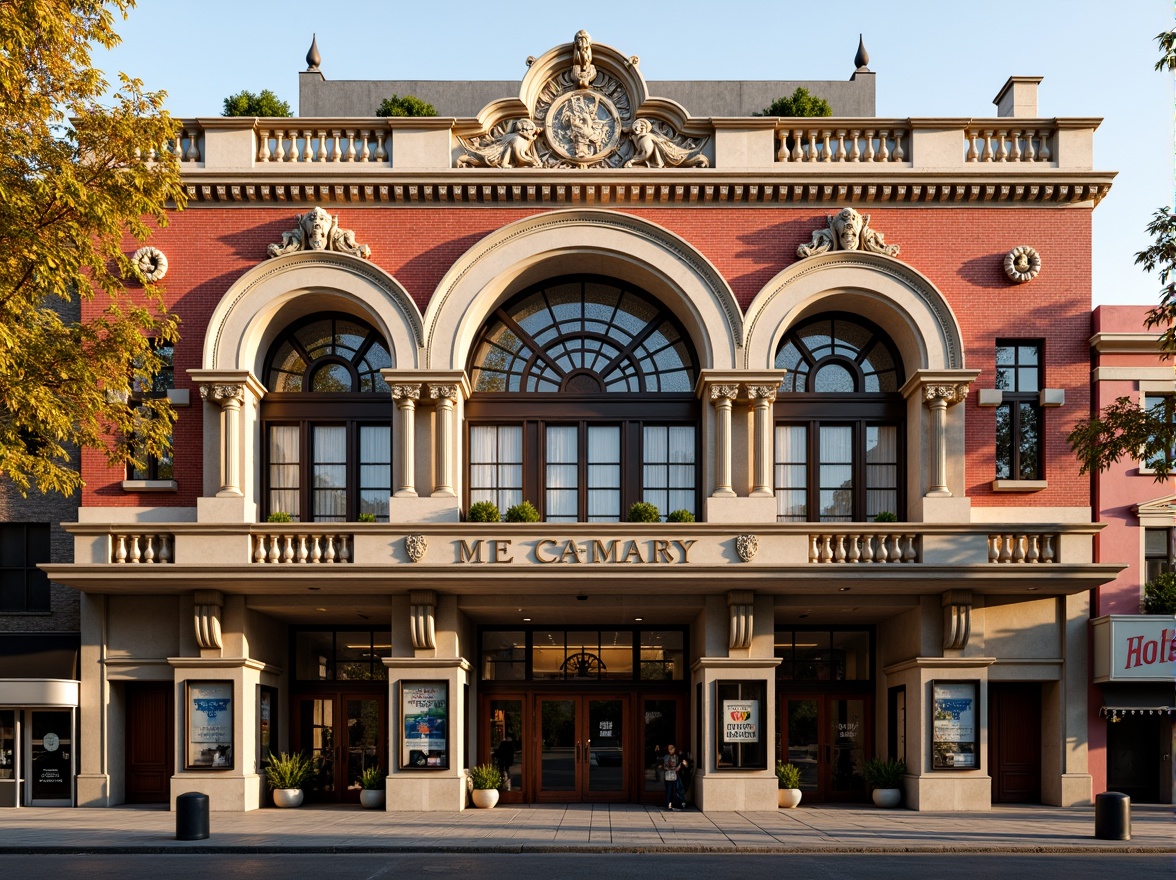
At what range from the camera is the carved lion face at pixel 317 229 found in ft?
79.8

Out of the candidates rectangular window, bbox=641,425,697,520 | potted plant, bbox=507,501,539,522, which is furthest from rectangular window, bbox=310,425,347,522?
rectangular window, bbox=641,425,697,520

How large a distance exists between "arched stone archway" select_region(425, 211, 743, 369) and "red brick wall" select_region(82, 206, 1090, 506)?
44 centimetres

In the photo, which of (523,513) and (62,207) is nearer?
(62,207)

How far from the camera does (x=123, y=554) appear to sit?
2297cm

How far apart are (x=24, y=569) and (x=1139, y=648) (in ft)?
76.6

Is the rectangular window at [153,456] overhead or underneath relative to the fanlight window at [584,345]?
underneath

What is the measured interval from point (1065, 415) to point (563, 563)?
1097 cm

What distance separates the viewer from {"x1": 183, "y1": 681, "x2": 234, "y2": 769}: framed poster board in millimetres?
23266

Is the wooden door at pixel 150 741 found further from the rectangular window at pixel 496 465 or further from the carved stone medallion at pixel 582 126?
the carved stone medallion at pixel 582 126

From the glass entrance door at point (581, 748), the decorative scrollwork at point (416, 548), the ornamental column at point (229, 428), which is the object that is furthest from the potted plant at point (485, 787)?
the ornamental column at point (229, 428)

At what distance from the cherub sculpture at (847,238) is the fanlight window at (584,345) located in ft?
11.5

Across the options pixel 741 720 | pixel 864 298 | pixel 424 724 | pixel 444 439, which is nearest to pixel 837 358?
pixel 864 298

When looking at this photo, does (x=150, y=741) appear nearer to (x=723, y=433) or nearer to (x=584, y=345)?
(x=584, y=345)

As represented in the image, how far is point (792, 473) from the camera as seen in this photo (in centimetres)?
2534
